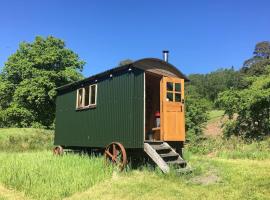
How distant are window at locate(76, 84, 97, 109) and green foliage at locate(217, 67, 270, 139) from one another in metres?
9.24

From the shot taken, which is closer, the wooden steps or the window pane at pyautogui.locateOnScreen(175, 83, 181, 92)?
the wooden steps

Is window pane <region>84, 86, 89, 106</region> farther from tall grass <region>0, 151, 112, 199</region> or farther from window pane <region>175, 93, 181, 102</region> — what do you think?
window pane <region>175, 93, 181, 102</region>

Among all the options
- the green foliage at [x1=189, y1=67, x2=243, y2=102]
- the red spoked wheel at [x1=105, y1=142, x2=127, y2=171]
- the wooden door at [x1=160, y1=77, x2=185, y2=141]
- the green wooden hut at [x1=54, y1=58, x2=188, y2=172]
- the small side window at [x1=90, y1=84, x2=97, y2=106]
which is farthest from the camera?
the green foliage at [x1=189, y1=67, x2=243, y2=102]

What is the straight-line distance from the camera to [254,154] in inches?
547

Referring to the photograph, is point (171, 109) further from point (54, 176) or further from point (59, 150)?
point (59, 150)

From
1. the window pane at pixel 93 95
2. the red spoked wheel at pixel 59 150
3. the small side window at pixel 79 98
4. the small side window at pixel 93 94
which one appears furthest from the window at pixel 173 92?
the red spoked wheel at pixel 59 150

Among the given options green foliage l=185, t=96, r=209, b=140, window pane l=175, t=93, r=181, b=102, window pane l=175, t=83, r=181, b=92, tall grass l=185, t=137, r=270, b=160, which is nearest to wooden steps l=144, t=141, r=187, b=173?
window pane l=175, t=93, r=181, b=102

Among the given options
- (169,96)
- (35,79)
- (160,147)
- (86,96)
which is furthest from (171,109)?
(35,79)

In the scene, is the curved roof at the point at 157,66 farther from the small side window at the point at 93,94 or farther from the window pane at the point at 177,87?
the small side window at the point at 93,94

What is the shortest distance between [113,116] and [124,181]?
347 cm

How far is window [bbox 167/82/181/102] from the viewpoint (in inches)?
503

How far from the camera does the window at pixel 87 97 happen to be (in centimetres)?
1443

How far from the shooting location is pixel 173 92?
506 inches

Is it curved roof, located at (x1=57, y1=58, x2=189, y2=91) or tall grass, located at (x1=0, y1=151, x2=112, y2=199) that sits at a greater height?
curved roof, located at (x1=57, y1=58, x2=189, y2=91)
